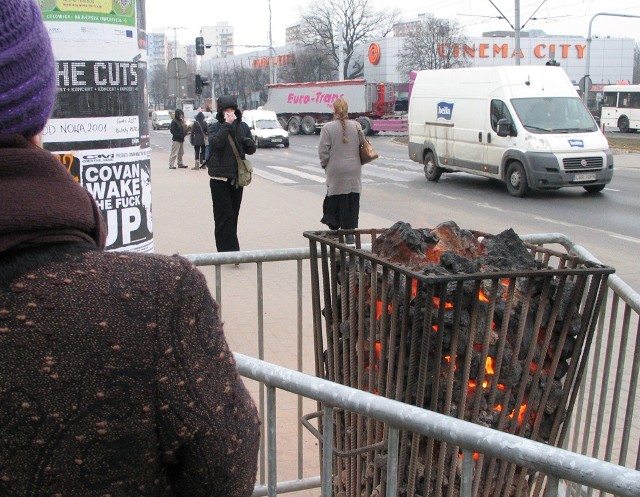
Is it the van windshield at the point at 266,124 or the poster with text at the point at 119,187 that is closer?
the poster with text at the point at 119,187

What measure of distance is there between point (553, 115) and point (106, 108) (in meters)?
13.8

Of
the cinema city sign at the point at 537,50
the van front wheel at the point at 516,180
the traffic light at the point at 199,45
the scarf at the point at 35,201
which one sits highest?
the cinema city sign at the point at 537,50

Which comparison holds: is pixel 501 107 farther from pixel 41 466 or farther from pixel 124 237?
pixel 41 466

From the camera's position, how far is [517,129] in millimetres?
16453

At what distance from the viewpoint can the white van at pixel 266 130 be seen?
33.6 meters

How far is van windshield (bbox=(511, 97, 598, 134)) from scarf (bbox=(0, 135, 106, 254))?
52.9ft

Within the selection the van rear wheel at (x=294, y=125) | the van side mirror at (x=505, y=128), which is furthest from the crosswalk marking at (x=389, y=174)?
the van rear wheel at (x=294, y=125)

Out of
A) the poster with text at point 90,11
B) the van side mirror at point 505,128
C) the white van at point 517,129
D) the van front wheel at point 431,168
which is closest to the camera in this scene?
the poster with text at point 90,11

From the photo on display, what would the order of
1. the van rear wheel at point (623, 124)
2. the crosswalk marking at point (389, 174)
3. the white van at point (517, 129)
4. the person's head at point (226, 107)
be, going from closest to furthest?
the person's head at point (226, 107)
the white van at point (517, 129)
the crosswalk marking at point (389, 174)
the van rear wheel at point (623, 124)

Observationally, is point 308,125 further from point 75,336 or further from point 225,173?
point 75,336

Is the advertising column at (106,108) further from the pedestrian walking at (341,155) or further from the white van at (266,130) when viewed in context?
the white van at (266,130)

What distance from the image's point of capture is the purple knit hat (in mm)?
1136

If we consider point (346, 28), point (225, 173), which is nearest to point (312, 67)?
point (346, 28)

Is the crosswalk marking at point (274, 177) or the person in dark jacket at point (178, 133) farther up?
the person in dark jacket at point (178, 133)
